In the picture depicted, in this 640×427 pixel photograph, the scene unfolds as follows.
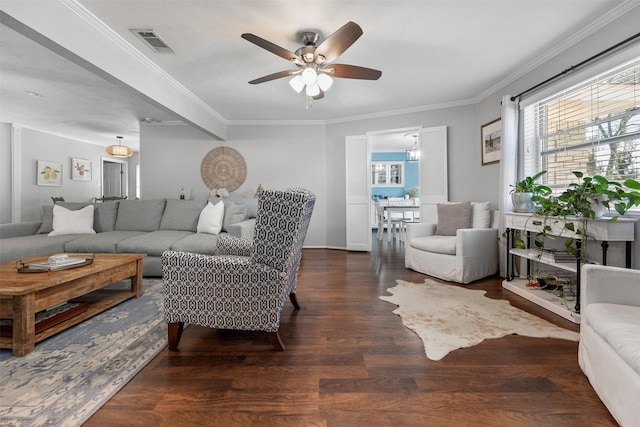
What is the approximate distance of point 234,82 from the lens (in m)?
3.76

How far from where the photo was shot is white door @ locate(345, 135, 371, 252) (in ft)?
17.4

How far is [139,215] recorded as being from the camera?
4.18 metres

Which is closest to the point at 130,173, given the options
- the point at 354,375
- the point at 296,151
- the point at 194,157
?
the point at 194,157

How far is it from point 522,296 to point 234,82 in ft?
13.3

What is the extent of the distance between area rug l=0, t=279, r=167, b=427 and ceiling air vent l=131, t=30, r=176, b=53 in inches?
95.5

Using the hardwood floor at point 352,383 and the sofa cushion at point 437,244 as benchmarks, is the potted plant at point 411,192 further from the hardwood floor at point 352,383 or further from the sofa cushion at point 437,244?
the hardwood floor at point 352,383

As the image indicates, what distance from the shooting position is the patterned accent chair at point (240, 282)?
1.74 m

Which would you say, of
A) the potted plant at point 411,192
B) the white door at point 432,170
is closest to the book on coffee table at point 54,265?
the white door at point 432,170

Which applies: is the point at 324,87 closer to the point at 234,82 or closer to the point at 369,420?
the point at 234,82

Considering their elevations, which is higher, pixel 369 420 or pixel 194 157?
pixel 194 157

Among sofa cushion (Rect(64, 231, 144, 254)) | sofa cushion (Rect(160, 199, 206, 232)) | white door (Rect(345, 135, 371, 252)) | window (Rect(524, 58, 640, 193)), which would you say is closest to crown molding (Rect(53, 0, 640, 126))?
window (Rect(524, 58, 640, 193))

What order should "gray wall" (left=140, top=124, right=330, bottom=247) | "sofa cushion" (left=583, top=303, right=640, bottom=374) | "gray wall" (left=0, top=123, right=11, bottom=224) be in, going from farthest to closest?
"gray wall" (left=140, top=124, right=330, bottom=247) < "gray wall" (left=0, top=123, right=11, bottom=224) < "sofa cushion" (left=583, top=303, right=640, bottom=374)

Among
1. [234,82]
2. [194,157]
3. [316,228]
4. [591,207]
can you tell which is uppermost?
[234,82]

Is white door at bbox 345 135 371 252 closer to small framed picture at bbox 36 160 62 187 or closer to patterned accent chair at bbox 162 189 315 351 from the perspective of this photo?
patterned accent chair at bbox 162 189 315 351
